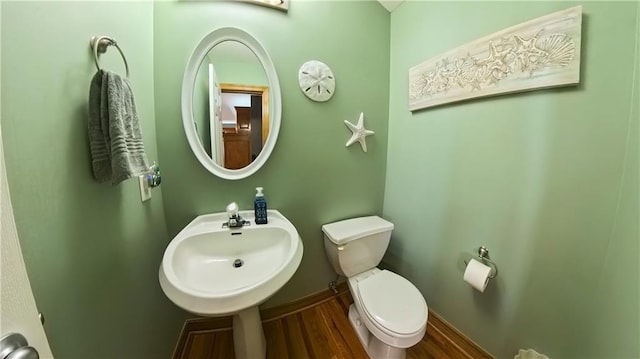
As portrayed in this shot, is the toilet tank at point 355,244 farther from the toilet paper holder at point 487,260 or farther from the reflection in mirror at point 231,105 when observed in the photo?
the reflection in mirror at point 231,105

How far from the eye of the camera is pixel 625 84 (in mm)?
694

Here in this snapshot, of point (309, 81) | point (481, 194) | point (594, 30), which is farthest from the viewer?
point (309, 81)

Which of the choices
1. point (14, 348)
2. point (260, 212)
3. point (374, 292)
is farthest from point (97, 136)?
point (374, 292)

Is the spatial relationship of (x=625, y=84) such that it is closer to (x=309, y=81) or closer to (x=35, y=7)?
(x=309, y=81)

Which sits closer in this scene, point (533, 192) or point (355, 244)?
point (533, 192)

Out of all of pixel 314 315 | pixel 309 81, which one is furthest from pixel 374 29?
pixel 314 315

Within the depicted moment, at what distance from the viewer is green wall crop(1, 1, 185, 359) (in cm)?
44

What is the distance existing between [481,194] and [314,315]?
1282 millimetres

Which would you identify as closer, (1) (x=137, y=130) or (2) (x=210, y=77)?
(1) (x=137, y=130)

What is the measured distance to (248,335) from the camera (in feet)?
3.04

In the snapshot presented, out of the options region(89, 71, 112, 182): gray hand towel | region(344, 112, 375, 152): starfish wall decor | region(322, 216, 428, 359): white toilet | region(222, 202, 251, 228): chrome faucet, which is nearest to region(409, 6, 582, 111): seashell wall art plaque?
region(344, 112, 375, 152): starfish wall decor

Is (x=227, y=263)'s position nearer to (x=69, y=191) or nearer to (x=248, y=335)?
(x=248, y=335)

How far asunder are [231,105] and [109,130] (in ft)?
1.97

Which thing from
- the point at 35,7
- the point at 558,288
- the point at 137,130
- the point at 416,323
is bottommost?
the point at 416,323
